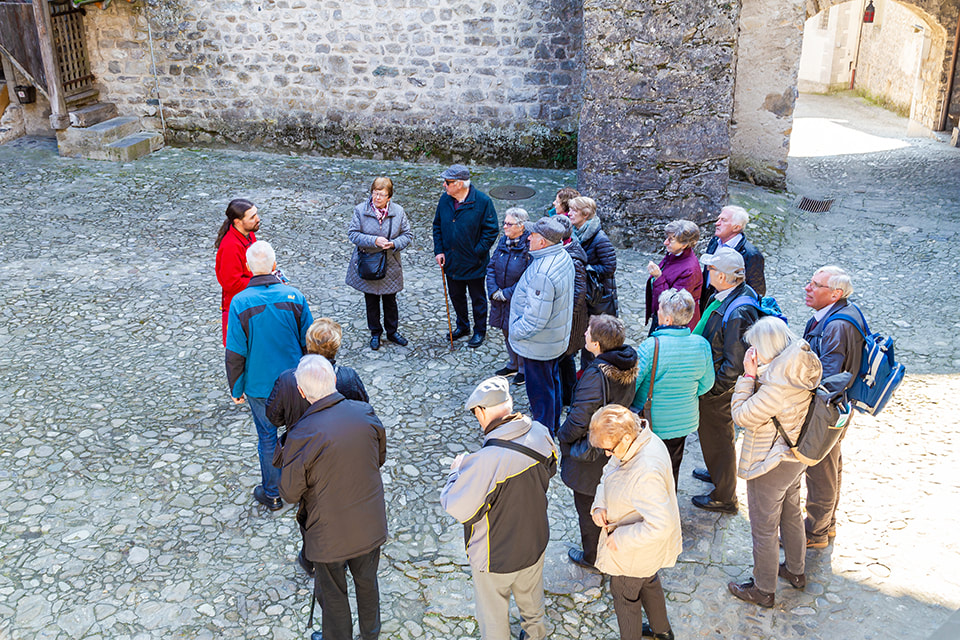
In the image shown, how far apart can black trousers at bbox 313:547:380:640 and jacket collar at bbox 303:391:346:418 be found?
677 millimetres

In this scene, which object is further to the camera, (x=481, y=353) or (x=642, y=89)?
(x=642, y=89)

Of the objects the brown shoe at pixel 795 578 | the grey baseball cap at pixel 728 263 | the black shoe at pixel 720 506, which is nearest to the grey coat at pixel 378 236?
the grey baseball cap at pixel 728 263

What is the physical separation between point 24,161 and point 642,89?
8.18 m

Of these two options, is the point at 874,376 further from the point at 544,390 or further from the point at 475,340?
the point at 475,340

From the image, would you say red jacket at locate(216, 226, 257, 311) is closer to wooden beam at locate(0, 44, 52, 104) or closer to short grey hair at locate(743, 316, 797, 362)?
short grey hair at locate(743, 316, 797, 362)

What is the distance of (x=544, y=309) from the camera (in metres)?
4.90

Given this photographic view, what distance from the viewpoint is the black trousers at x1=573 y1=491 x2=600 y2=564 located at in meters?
4.05

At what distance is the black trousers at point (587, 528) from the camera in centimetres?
405

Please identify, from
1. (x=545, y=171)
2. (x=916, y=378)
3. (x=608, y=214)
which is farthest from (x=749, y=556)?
(x=545, y=171)

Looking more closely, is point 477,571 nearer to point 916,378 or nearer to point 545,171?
point 916,378

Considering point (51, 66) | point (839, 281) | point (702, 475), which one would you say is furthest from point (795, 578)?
point (51, 66)

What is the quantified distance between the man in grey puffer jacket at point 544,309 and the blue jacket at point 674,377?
34.9 inches

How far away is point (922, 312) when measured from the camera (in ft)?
23.5

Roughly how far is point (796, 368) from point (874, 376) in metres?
0.73
